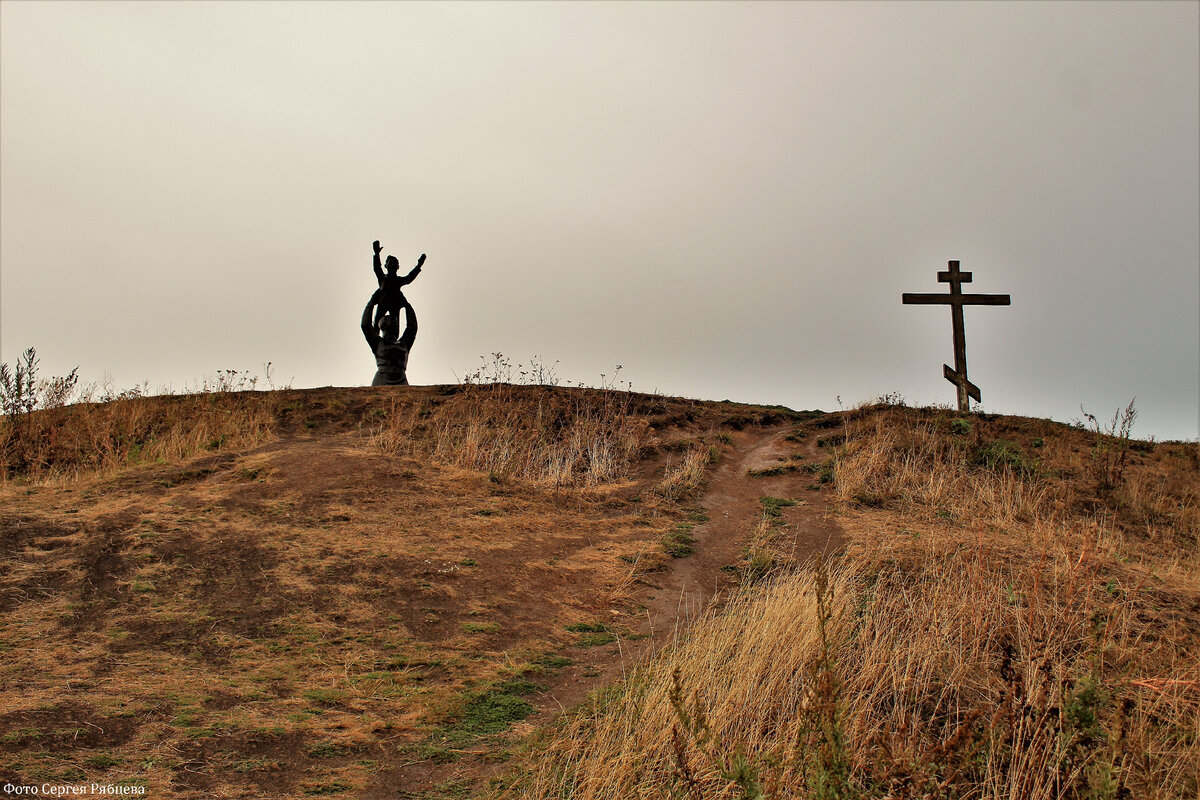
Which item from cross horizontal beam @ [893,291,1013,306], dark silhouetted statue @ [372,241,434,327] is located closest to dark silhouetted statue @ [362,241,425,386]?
dark silhouetted statue @ [372,241,434,327]

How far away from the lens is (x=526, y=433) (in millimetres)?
13133

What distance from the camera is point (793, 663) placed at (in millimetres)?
4773

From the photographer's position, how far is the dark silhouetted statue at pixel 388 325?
55.7ft

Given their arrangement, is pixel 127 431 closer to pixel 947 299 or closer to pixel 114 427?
pixel 114 427

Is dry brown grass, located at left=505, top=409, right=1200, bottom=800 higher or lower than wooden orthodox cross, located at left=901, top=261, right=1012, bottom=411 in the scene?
lower

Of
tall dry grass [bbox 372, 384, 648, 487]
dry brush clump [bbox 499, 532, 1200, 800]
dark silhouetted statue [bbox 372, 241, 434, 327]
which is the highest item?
dark silhouetted statue [bbox 372, 241, 434, 327]

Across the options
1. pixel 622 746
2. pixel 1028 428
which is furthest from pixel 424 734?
pixel 1028 428

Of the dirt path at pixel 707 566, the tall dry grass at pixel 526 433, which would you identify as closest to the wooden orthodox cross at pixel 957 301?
the dirt path at pixel 707 566

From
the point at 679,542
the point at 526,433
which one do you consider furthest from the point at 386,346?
the point at 679,542

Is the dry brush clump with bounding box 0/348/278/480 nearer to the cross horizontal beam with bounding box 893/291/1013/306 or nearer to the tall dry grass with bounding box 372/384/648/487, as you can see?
the tall dry grass with bounding box 372/384/648/487

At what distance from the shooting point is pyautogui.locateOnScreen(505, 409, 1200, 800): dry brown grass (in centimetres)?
330

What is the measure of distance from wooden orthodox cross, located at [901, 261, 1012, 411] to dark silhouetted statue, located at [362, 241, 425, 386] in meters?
10.5

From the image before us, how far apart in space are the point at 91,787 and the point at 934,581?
19.7ft

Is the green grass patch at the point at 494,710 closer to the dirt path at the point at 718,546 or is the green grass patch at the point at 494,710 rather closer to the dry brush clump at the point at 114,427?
the dirt path at the point at 718,546
